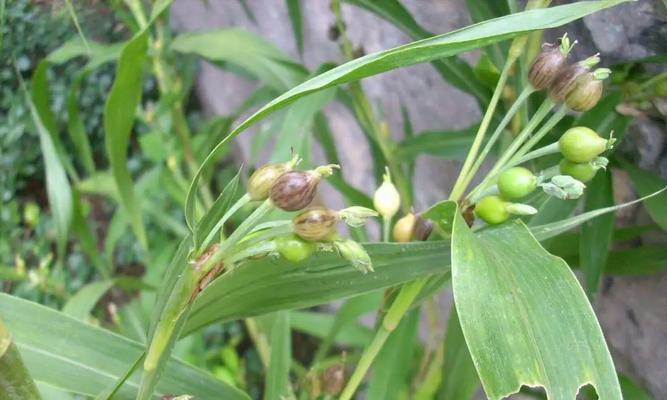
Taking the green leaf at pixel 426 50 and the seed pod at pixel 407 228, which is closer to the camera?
the green leaf at pixel 426 50

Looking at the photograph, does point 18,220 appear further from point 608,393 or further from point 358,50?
point 608,393

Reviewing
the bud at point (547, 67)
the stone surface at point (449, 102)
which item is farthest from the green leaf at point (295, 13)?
the bud at point (547, 67)

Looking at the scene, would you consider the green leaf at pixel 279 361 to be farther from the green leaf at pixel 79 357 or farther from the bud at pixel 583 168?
the bud at pixel 583 168

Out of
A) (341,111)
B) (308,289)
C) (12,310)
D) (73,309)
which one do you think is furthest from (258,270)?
(341,111)

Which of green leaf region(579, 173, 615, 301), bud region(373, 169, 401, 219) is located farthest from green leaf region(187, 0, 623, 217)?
green leaf region(579, 173, 615, 301)

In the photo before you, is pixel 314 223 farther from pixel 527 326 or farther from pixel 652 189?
pixel 652 189

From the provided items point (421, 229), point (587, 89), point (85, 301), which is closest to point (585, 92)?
point (587, 89)

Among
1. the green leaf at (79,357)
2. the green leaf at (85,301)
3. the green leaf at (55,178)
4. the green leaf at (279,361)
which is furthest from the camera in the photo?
the green leaf at (85,301)
